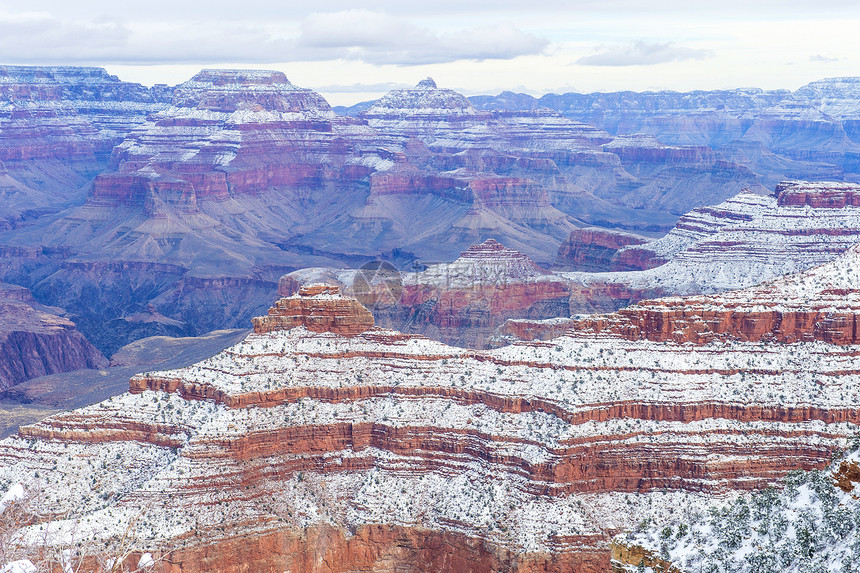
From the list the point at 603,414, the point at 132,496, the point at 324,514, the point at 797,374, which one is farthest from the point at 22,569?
the point at 797,374

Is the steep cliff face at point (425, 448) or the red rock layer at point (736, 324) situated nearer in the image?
the steep cliff face at point (425, 448)

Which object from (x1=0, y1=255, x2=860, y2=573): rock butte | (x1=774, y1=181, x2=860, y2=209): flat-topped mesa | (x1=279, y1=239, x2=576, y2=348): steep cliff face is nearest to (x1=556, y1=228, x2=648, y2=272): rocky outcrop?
(x1=279, y1=239, x2=576, y2=348): steep cliff face

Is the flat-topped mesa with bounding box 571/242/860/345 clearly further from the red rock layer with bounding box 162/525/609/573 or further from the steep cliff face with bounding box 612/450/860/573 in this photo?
the steep cliff face with bounding box 612/450/860/573

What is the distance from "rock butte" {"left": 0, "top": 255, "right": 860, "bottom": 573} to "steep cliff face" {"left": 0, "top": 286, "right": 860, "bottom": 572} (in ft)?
0.37

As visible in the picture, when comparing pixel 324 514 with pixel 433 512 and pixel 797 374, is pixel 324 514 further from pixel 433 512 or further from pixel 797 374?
pixel 797 374

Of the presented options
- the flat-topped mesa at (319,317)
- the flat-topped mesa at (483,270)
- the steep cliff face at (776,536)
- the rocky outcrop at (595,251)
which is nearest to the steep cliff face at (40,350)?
the flat-topped mesa at (483,270)

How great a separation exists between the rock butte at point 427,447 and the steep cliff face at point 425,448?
0.37 feet

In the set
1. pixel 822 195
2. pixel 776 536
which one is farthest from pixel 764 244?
pixel 776 536

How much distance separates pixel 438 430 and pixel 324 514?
8347 millimetres

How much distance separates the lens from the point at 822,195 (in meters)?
142

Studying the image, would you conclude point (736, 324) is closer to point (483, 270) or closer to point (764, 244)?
point (764, 244)

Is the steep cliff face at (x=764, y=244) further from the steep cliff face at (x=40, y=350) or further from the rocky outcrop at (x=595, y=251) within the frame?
the steep cliff face at (x=40, y=350)

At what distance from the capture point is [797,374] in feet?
224

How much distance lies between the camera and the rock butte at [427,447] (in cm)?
6084
